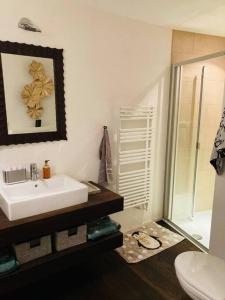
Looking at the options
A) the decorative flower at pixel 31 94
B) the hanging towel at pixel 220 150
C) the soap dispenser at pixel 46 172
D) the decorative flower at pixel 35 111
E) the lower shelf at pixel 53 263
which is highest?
the decorative flower at pixel 31 94

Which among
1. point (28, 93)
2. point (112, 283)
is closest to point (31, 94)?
point (28, 93)

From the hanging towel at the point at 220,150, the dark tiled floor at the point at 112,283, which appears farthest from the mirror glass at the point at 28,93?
the hanging towel at the point at 220,150

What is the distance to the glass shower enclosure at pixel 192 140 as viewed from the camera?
9.13 feet

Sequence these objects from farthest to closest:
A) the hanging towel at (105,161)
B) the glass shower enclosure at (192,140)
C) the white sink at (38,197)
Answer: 1. the glass shower enclosure at (192,140)
2. the hanging towel at (105,161)
3. the white sink at (38,197)

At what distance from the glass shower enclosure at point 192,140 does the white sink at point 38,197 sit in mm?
1473

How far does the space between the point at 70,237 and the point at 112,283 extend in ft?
1.92

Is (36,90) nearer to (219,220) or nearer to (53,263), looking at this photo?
(53,263)

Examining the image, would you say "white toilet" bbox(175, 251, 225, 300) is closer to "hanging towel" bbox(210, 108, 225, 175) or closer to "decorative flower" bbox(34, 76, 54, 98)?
"hanging towel" bbox(210, 108, 225, 175)

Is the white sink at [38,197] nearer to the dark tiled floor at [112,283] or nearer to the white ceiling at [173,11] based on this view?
the dark tiled floor at [112,283]

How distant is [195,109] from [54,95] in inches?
68.5

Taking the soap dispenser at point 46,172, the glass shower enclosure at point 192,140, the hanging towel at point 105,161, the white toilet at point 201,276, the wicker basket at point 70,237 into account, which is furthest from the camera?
the glass shower enclosure at point 192,140

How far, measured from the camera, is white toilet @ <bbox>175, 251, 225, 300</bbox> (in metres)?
1.36

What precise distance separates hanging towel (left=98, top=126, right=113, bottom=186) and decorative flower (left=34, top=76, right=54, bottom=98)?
0.65 m

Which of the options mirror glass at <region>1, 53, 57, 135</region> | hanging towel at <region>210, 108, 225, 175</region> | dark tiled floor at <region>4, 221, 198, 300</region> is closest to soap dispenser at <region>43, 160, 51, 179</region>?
mirror glass at <region>1, 53, 57, 135</region>
